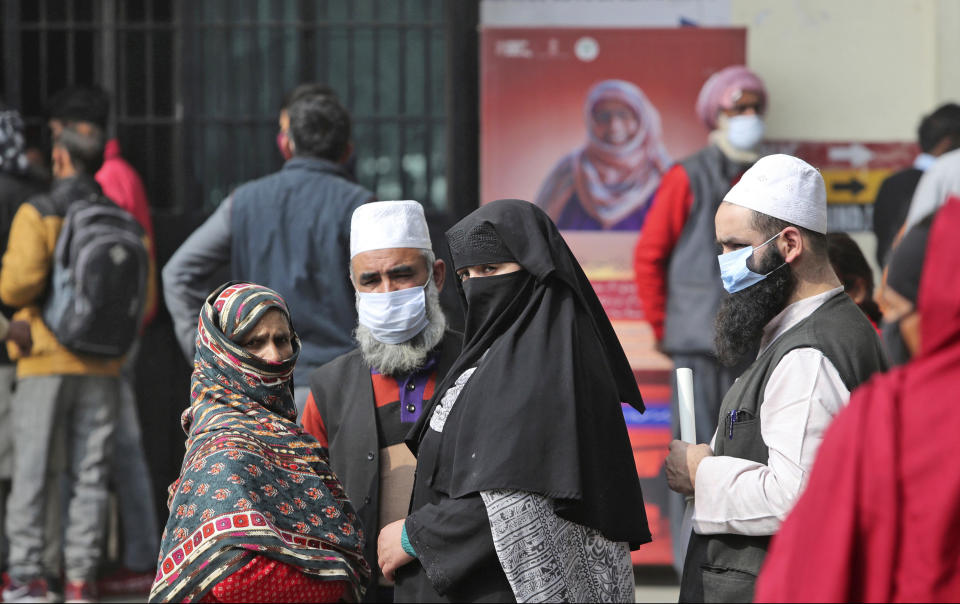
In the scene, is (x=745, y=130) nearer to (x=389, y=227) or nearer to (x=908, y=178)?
(x=908, y=178)

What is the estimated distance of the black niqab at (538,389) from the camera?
120 inches

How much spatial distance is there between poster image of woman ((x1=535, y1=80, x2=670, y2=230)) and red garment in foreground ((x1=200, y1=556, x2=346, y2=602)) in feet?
12.4

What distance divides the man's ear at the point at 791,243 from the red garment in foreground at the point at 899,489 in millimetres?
1075

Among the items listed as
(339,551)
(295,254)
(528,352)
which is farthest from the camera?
(295,254)

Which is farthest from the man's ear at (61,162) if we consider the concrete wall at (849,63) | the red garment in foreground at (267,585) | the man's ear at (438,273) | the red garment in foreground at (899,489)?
the red garment in foreground at (899,489)

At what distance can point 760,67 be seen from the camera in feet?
22.7

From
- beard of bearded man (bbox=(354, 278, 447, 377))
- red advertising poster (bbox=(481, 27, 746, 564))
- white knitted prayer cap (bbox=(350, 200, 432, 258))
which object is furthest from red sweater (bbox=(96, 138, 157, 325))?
beard of bearded man (bbox=(354, 278, 447, 377))

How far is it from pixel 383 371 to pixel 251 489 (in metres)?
0.91

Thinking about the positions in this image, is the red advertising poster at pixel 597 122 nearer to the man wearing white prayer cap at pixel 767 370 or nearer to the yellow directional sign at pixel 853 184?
the yellow directional sign at pixel 853 184

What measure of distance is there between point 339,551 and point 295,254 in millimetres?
2061

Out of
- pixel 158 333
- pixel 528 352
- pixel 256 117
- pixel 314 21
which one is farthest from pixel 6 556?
pixel 528 352

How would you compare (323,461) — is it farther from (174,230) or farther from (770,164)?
(174,230)

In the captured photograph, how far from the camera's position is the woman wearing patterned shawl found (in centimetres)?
310

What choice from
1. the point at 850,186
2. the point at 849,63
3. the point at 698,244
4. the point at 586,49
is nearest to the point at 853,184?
the point at 850,186
